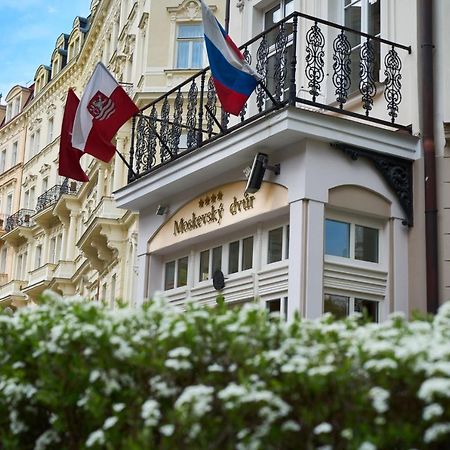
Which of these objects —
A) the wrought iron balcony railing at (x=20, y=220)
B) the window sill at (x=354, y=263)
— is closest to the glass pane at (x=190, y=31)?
the window sill at (x=354, y=263)

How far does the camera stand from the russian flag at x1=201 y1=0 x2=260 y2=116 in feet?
37.0

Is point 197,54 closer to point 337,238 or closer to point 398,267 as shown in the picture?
→ point 337,238

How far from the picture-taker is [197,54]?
99.5 ft

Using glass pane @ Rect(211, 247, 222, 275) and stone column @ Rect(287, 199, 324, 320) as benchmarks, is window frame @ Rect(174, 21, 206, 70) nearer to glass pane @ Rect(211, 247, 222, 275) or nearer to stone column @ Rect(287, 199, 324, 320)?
glass pane @ Rect(211, 247, 222, 275)

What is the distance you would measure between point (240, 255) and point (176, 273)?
189 cm

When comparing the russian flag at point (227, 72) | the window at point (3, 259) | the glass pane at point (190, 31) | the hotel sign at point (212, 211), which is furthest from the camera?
the window at point (3, 259)

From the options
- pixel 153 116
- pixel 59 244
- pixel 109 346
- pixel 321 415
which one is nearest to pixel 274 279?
pixel 153 116

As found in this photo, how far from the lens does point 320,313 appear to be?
10.6 metres

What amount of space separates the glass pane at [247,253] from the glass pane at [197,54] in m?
18.3

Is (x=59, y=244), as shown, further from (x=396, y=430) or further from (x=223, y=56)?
(x=396, y=430)

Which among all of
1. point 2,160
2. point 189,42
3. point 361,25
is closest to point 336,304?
point 361,25

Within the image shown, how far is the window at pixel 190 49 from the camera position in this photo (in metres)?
30.2

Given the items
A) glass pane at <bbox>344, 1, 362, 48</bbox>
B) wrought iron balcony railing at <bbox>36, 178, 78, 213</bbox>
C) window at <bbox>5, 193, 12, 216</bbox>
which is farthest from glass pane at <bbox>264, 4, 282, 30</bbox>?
window at <bbox>5, 193, 12, 216</bbox>

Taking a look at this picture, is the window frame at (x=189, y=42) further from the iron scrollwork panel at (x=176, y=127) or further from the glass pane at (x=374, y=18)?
the glass pane at (x=374, y=18)
